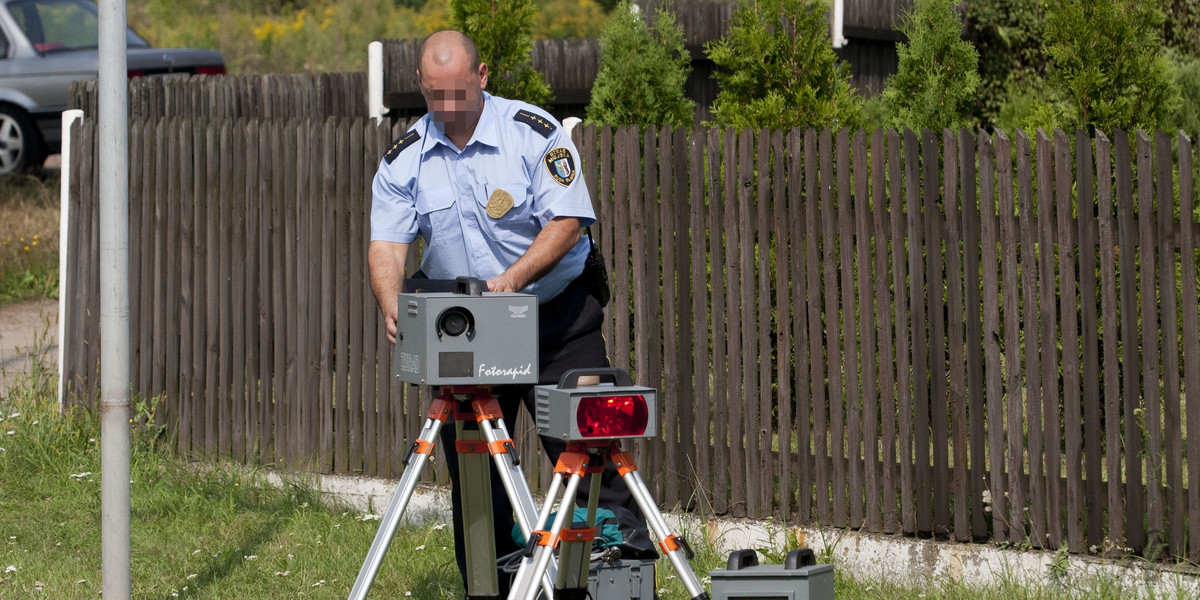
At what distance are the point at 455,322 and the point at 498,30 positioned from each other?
4005 millimetres

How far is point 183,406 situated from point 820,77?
143 inches

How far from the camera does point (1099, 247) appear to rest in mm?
4449

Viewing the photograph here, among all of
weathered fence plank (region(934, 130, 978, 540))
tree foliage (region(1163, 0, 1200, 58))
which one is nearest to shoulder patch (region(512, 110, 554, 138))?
→ weathered fence plank (region(934, 130, 978, 540))

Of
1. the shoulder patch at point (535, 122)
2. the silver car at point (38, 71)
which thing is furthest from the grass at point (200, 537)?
the silver car at point (38, 71)

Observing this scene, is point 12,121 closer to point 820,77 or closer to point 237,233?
point 237,233

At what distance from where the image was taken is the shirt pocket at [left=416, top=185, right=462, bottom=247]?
3.88 m

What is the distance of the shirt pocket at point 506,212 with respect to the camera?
381cm

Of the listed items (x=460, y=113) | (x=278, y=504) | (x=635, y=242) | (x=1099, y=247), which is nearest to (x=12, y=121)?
(x=278, y=504)

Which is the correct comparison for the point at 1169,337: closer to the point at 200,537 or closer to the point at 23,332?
the point at 200,537

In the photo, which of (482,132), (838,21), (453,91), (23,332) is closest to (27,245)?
(23,332)

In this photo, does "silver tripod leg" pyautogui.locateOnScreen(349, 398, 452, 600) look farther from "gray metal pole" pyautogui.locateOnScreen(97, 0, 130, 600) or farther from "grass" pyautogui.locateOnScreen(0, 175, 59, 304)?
"grass" pyautogui.locateOnScreen(0, 175, 59, 304)

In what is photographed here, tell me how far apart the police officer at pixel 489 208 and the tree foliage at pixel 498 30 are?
10.1 feet

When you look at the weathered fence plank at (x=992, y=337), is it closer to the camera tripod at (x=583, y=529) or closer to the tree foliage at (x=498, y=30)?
the camera tripod at (x=583, y=529)

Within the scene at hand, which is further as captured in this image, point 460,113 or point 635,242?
point 635,242
